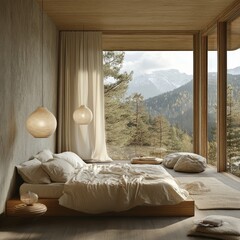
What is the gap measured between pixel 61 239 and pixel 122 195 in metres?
0.92

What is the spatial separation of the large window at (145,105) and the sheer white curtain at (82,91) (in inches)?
22.0

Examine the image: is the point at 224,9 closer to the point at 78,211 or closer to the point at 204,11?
the point at 204,11

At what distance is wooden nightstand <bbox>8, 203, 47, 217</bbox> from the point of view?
13.3ft

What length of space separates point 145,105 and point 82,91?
1.56 m

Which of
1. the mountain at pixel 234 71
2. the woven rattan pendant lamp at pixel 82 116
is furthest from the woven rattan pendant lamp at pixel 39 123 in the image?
the mountain at pixel 234 71

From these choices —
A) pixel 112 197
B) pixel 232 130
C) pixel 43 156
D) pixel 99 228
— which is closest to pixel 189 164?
pixel 232 130

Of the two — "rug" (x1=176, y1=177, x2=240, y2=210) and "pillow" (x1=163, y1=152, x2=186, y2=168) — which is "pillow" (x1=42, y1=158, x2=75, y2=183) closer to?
"rug" (x1=176, y1=177, x2=240, y2=210)

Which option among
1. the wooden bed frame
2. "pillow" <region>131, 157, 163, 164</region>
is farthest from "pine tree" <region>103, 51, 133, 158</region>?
the wooden bed frame

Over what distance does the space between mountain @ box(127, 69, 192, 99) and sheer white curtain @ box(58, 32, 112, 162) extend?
1073 millimetres

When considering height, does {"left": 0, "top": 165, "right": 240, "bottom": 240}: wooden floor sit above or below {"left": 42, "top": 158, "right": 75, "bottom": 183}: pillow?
below

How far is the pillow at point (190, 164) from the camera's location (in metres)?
7.10

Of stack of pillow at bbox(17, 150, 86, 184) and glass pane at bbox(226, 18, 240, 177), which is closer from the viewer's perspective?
stack of pillow at bbox(17, 150, 86, 184)

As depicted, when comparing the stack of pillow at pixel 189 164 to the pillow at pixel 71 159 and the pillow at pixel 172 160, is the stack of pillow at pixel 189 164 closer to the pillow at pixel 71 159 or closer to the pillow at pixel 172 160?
the pillow at pixel 172 160

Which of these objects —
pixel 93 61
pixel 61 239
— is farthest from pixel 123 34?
pixel 61 239
